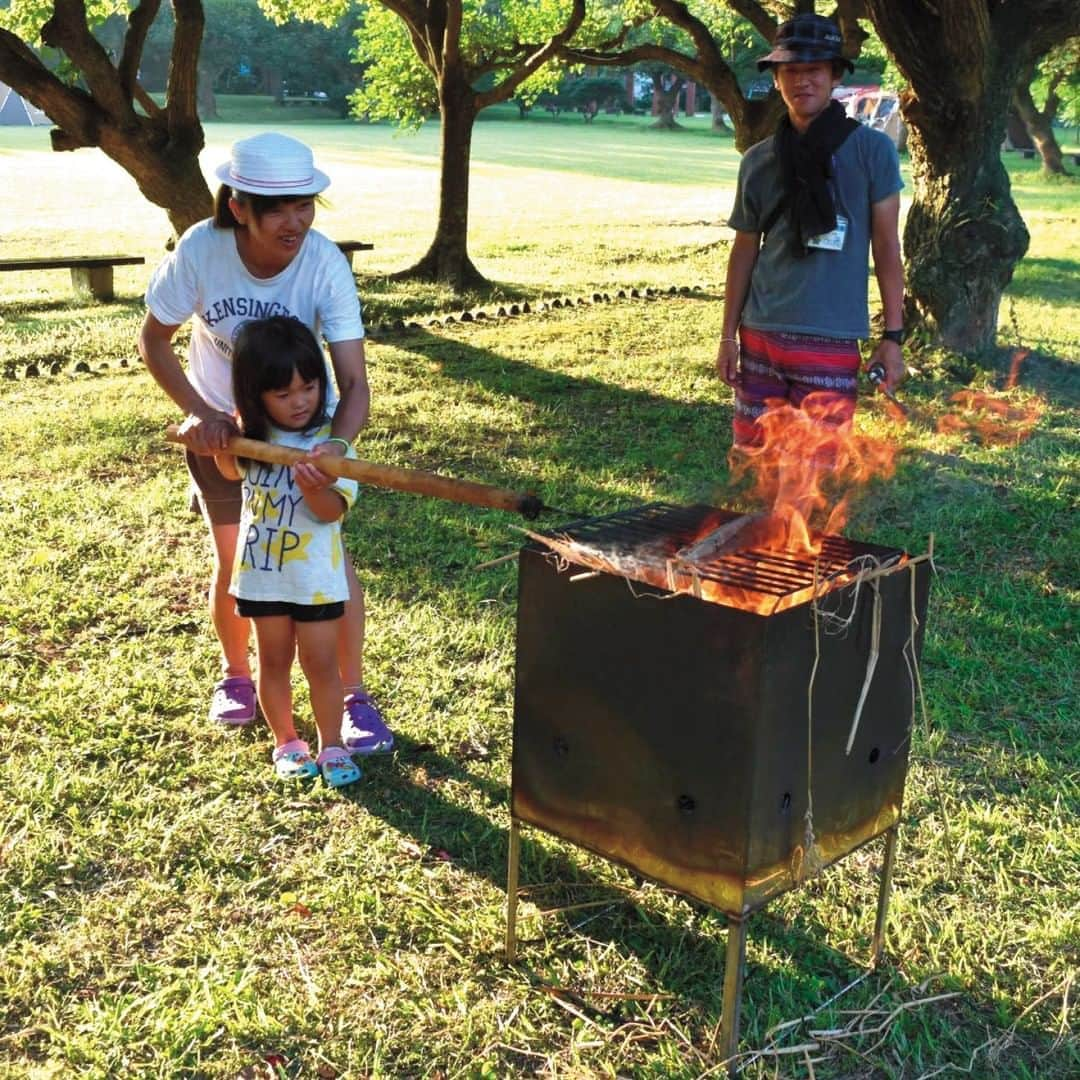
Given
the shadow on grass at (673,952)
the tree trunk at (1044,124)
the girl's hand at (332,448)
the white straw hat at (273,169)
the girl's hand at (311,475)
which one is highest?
the tree trunk at (1044,124)

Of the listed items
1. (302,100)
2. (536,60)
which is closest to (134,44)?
(536,60)

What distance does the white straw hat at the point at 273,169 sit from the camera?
323cm

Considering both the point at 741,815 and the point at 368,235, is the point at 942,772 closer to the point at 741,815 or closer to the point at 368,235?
the point at 741,815

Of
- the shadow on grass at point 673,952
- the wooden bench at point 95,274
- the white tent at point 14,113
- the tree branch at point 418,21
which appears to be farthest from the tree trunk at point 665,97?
the shadow on grass at point 673,952

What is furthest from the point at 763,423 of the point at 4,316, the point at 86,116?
the point at 4,316

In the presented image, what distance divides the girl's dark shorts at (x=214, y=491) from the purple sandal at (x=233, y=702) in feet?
1.83

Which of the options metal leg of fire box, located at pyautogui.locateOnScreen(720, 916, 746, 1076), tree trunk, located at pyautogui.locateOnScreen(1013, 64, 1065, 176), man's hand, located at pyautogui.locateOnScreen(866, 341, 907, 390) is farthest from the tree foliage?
→ tree trunk, located at pyautogui.locateOnScreen(1013, 64, 1065, 176)

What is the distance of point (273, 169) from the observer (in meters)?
3.22

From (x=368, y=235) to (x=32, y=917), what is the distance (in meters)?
17.2

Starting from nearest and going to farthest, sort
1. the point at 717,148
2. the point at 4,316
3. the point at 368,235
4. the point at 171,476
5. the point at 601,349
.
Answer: the point at 171,476, the point at 601,349, the point at 4,316, the point at 368,235, the point at 717,148

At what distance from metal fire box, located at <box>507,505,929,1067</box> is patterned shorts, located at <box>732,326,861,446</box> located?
1.70 meters

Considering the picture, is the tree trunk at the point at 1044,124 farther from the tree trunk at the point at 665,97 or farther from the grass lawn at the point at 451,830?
the tree trunk at the point at 665,97

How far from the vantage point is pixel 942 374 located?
8.87 meters

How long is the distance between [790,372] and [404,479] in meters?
2.07
